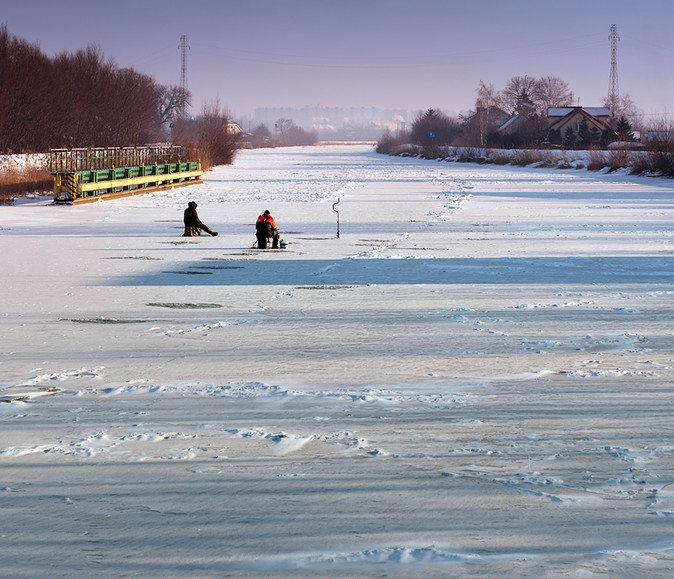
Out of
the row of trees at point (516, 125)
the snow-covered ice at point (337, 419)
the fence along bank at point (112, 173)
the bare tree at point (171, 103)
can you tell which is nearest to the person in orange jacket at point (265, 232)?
the snow-covered ice at point (337, 419)

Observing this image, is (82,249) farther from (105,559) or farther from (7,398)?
(105,559)

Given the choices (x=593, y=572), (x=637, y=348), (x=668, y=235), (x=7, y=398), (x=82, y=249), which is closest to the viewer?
(x=593, y=572)

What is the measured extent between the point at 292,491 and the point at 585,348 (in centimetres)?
460

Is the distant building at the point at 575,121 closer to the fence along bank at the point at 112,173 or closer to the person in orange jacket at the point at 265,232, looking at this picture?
the fence along bank at the point at 112,173

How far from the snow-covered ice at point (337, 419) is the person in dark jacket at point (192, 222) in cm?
507

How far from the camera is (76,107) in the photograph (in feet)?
218

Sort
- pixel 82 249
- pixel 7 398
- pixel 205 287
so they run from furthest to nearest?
pixel 82 249 < pixel 205 287 < pixel 7 398

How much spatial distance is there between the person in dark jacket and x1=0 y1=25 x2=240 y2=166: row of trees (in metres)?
31.3

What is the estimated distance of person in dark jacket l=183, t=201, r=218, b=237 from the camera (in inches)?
801

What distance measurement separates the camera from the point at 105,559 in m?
4.21

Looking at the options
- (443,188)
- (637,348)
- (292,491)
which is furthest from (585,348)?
(443,188)

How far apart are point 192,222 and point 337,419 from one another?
47.8 ft

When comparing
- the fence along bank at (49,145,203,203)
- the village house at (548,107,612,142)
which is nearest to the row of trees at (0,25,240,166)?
the fence along bank at (49,145,203,203)

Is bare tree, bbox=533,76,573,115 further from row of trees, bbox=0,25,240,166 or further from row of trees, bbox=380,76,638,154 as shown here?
row of trees, bbox=0,25,240,166
